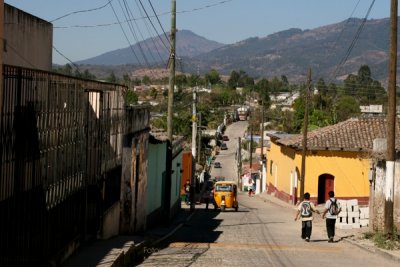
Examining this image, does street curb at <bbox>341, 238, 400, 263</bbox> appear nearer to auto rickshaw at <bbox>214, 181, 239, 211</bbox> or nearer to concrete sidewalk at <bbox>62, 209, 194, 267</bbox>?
concrete sidewalk at <bbox>62, 209, 194, 267</bbox>

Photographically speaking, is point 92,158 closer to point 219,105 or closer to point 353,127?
point 353,127

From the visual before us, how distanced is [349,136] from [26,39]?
30.8 m

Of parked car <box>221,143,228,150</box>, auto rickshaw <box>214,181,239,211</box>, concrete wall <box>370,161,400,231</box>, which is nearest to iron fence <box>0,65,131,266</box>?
concrete wall <box>370,161,400,231</box>

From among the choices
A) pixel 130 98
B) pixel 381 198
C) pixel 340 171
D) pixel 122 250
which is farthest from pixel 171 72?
pixel 340 171

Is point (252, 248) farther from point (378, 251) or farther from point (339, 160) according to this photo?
point (339, 160)

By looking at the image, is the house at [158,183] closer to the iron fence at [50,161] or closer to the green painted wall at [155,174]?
the green painted wall at [155,174]

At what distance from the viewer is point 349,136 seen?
4369 centimetres

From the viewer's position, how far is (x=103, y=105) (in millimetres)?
15578

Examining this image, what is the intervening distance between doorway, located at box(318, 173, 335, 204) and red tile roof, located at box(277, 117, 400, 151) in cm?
195

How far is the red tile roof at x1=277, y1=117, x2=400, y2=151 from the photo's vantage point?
42.6m

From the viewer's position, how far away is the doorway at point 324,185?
43.9 metres

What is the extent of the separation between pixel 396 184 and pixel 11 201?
13.8m

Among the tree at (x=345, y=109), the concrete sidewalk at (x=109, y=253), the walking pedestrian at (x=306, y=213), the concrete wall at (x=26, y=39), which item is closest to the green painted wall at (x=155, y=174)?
the walking pedestrian at (x=306, y=213)

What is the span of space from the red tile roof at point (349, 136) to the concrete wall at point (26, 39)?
89.7ft
